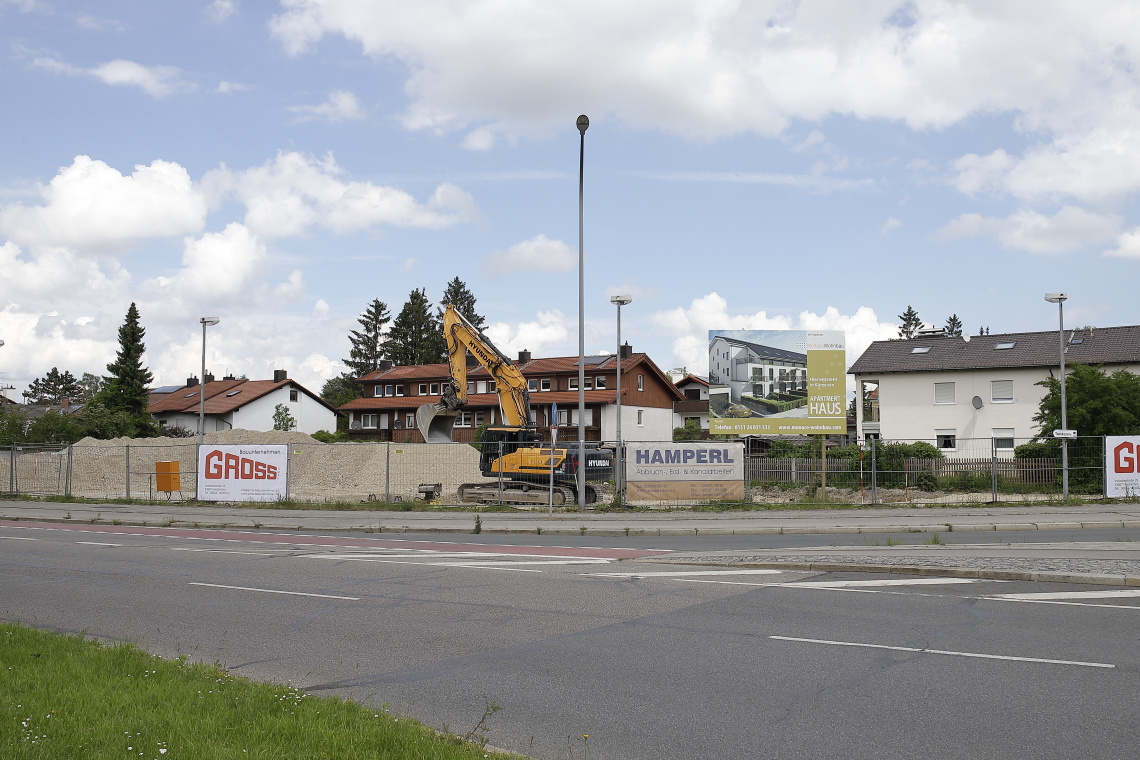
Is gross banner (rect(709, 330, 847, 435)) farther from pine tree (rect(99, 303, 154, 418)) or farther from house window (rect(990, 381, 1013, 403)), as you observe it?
pine tree (rect(99, 303, 154, 418))

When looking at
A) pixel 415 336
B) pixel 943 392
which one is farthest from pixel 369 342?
pixel 943 392

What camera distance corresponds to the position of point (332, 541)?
19.3m

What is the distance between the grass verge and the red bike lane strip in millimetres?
9407

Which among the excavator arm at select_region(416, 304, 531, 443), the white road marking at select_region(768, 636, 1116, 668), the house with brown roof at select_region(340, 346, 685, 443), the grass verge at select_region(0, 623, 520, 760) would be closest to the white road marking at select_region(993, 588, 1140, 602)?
the white road marking at select_region(768, 636, 1116, 668)

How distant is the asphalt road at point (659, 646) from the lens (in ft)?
19.0

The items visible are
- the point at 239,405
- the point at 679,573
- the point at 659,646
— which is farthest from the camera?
the point at 239,405

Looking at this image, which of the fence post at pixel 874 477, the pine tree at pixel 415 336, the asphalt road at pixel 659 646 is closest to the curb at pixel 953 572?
the asphalt road at pixel 659 646

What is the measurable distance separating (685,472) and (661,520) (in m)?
3.68

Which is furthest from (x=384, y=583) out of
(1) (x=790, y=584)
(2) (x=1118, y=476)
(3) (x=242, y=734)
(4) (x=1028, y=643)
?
(2) (x=1118, y=476)

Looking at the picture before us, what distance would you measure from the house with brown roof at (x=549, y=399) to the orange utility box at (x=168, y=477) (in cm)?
3308

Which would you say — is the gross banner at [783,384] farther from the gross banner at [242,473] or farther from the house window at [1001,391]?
the house window at [1001,391]

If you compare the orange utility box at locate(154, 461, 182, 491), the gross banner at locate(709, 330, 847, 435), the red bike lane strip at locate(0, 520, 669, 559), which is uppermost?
the gross banner at locate(709, 330, 847, 435)

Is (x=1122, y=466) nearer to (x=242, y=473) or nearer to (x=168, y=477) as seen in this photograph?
(x=242, y=473)

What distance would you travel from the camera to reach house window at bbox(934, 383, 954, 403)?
165 ft
